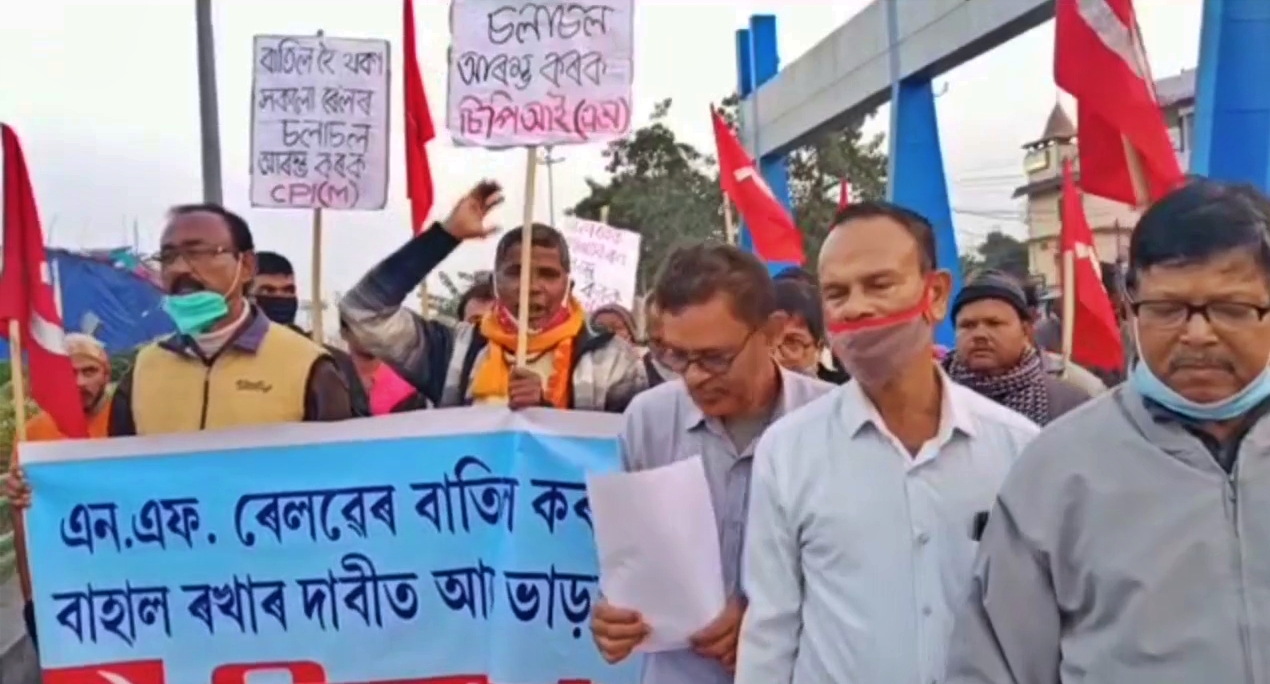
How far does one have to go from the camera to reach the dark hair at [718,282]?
3.12 m

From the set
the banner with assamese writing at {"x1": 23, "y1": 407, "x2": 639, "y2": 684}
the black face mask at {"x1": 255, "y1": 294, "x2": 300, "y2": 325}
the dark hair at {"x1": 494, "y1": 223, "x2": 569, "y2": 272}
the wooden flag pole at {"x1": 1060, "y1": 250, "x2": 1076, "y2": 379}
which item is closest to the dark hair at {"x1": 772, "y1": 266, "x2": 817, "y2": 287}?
the dark hair at {"x1": 494, "y1": 223, "x2": 569, "y2": 272}

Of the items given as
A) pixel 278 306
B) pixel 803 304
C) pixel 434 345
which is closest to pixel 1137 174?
pixel 803 304

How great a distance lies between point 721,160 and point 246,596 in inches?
237

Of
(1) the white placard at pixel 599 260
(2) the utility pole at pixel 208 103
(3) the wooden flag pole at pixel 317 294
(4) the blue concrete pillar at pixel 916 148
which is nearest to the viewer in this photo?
(3) the wooden flag pole at pixel 317 294

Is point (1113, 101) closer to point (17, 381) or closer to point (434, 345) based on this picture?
point (434, 345)

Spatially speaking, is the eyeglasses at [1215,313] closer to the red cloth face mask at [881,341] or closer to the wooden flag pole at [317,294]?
the red cloth face mask at [881,341]

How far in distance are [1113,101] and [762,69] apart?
1449 centimetres

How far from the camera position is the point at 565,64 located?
14.7ft

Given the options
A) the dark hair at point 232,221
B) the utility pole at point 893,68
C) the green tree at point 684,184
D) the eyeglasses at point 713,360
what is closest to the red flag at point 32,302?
the dark hair at point 232,221

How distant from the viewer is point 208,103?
33.7ft

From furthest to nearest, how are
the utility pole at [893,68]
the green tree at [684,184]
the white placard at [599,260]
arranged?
the green tree at [684,184], the utility pole at [893,68], the white placard at [599,260]

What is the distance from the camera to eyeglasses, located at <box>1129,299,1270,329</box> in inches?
83.5

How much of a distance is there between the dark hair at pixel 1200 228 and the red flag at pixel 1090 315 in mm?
4355

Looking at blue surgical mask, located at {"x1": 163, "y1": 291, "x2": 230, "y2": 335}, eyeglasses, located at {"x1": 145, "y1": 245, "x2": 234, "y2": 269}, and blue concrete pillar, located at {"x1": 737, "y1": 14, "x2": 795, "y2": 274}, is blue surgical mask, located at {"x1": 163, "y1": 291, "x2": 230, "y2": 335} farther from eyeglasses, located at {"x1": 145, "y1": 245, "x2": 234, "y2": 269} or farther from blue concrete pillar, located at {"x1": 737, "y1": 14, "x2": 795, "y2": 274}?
blue concrete pillar, located at {"x1": 737, "y1": 14, "x2": 795, "y2": 274}
